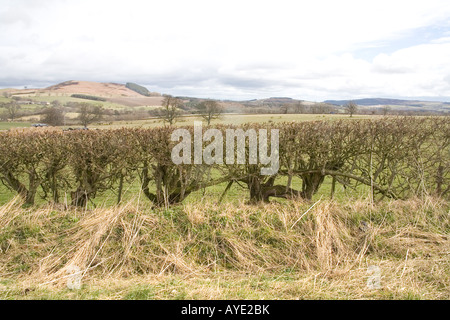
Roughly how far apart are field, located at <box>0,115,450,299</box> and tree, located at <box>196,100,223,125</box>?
21041mm

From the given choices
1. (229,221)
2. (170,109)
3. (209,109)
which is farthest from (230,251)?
(170,109)

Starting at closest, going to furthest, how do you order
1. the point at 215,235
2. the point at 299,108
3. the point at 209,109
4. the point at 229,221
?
the point at 215,235
the point at 229,221
the point at 209,109
the point at 299,108

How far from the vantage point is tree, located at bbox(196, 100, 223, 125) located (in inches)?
1134

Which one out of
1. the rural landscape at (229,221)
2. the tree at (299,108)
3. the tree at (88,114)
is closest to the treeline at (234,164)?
the rural landscape at (229,221)

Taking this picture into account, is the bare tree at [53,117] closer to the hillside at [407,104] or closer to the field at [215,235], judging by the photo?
the field at [215,235]

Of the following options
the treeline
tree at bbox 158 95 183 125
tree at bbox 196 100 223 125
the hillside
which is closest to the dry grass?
the treeline

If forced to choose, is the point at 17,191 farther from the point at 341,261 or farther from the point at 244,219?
the point at 341,261

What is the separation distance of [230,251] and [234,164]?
303 cm

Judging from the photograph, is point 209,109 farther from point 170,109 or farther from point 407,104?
point 407,104

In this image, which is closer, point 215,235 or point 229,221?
point 215,235

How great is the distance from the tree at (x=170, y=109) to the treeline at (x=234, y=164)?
23.9m

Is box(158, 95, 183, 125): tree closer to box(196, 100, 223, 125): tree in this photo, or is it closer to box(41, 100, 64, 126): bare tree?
box(196, 100, 223, 125): tree

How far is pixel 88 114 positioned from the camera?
109ft

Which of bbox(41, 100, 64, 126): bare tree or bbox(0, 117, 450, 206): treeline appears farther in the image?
bbox(41, 100, 64, 126): bare tree
